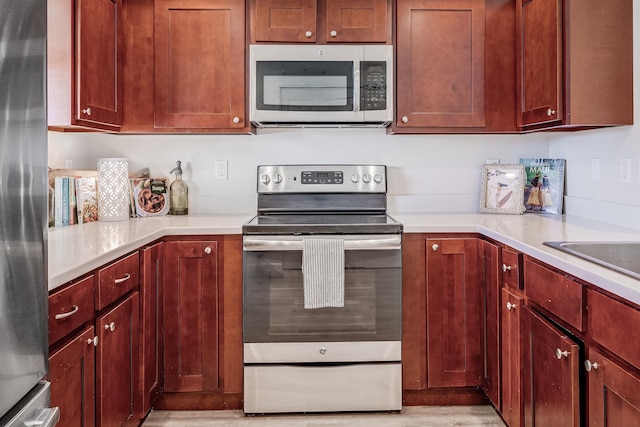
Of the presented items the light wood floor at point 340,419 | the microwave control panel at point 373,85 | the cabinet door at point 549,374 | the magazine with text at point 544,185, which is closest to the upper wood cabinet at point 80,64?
the microwave control panel at point 373,85

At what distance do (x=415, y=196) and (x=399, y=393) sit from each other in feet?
3.60

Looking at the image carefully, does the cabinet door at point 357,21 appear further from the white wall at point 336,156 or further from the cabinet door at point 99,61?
the cabinet door at point 99,61

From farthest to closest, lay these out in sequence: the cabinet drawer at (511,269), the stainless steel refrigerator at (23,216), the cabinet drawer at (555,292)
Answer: the cabinet drawer at (511,269) → the cabinet drawer at (555,292) → the stainless steel refrigerator at (23,216)

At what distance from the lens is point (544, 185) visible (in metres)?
2.73

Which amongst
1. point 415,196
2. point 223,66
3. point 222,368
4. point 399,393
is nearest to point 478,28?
point 415,196

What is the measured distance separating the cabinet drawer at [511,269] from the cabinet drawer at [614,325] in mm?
515

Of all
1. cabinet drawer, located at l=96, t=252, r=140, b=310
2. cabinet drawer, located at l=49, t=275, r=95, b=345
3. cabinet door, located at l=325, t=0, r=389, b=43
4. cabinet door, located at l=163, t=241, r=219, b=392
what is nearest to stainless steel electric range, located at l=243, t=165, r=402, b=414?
cabinet door, located at l=163, t=241, r=219, b=392

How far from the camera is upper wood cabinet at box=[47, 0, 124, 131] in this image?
6.65 feet

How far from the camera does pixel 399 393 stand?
2.30 metres

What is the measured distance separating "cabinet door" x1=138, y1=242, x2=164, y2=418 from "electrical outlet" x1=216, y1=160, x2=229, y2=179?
2.35 feet

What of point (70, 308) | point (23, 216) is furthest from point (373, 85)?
point (23, 216)

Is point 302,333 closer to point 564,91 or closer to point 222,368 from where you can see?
point 222,368

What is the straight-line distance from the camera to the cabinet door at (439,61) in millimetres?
2537

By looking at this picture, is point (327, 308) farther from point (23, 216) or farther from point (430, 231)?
point (23, 216)
